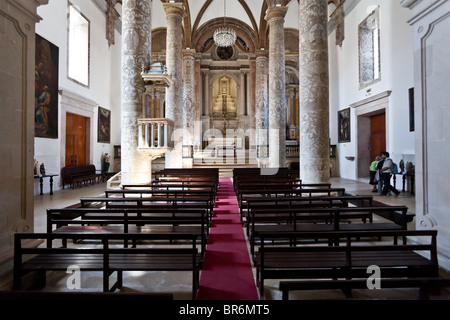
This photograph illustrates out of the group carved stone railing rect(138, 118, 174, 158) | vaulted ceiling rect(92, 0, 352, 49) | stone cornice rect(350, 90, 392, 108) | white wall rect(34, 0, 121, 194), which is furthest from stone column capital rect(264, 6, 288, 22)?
white wall rect(34, 0, 121, 194)

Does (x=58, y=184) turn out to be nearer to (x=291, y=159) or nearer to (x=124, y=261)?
(x=124, y=261)

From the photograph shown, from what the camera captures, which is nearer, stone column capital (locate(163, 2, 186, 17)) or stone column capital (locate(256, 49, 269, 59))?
stone column capital (locate(163, 2, 186, 17))

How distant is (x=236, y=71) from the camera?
24.7 metres

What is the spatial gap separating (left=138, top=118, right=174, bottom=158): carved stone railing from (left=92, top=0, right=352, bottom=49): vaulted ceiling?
512 inches

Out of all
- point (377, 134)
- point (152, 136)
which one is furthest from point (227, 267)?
point (377, 134)

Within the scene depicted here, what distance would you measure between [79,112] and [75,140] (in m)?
1.35

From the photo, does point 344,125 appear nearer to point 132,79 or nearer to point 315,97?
point 315,97

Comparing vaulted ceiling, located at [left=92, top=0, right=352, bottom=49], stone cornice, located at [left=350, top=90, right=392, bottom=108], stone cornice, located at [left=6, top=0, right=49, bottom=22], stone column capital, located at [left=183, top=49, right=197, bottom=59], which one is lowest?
stone cornice, located at [left=6, top=0, right=49, bottom=22]

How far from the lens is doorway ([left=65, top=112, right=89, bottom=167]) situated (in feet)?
42.6

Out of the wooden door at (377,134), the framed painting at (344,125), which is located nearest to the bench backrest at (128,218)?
the wooden door at (377,134)

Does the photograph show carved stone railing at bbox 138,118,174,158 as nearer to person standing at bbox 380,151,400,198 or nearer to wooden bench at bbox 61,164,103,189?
wooden bench at bbox 61,164,103,189

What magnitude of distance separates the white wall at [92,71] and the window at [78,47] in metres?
0.33

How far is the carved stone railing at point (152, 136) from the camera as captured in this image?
7.49 m

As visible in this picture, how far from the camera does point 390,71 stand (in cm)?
1139
